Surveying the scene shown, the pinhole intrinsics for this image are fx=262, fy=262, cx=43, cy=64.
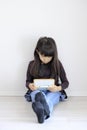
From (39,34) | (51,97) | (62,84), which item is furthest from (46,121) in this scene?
(39,34)

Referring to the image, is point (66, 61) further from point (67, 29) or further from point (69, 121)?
point (69, 121)

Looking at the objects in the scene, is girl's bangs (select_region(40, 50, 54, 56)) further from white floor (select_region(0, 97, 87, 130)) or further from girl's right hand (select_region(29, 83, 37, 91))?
white floor (select_region(0, 97, 87, 130))

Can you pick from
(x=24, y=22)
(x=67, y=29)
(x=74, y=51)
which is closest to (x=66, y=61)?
(x=74, y=51)

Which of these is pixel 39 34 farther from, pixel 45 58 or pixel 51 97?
pixel 51 97

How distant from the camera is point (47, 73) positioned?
1862mm

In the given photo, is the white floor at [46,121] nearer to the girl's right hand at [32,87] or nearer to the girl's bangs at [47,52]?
the girl's right hand at [32,87]

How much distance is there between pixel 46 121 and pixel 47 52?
0.46m

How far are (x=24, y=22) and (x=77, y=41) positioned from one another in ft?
1.35

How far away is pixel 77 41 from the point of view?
1.93 metres

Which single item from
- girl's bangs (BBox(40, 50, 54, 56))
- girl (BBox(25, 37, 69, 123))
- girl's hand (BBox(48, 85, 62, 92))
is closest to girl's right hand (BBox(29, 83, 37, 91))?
girl (BBox(25, 37, 69, 123))

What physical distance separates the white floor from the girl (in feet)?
0.22

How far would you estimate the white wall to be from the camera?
1.88 m

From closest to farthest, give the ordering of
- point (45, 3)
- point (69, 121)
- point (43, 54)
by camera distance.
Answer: point (69, 121) → point (43, 54) → point (45, 3)

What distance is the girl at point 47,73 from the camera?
1.75m
